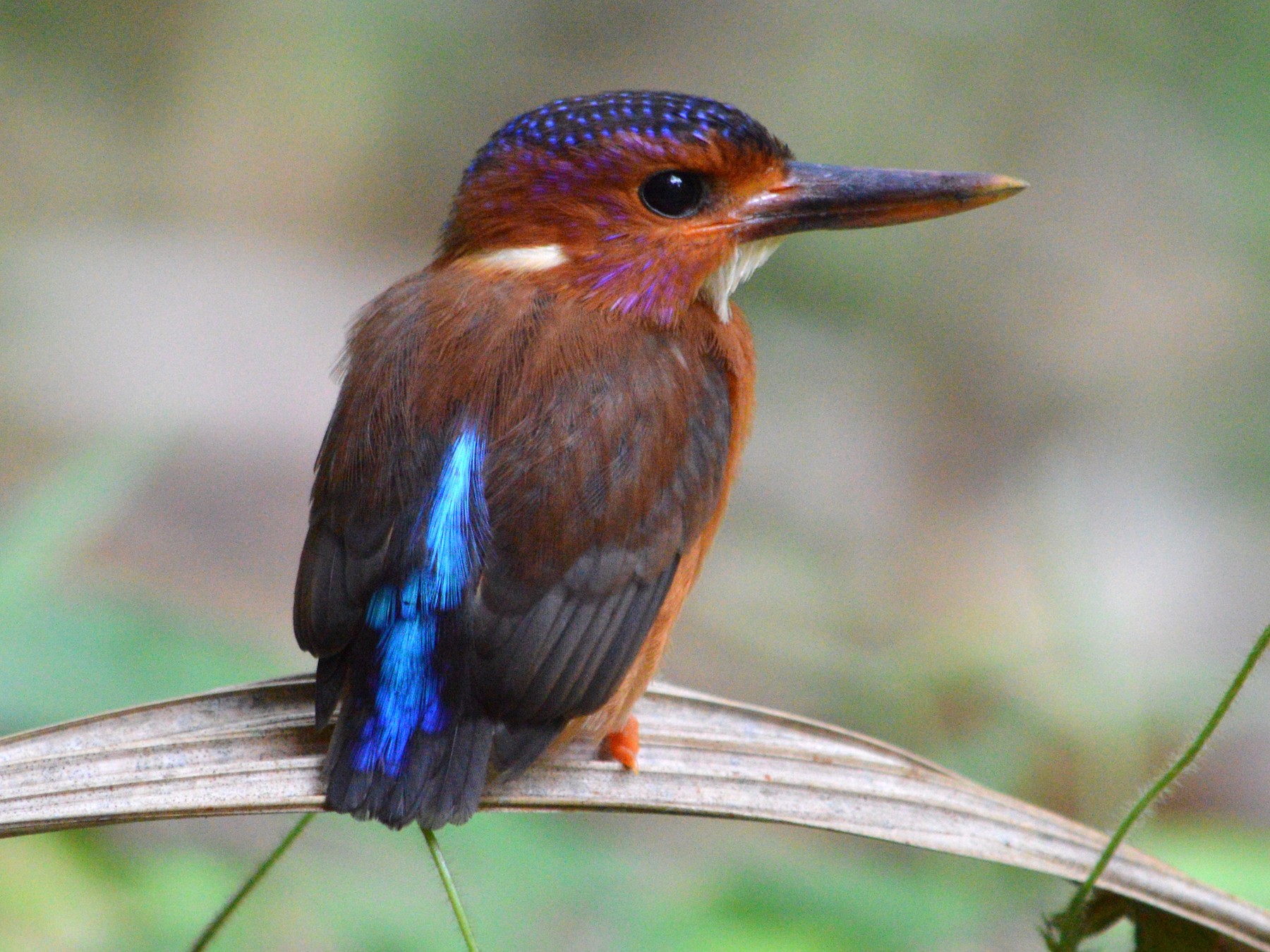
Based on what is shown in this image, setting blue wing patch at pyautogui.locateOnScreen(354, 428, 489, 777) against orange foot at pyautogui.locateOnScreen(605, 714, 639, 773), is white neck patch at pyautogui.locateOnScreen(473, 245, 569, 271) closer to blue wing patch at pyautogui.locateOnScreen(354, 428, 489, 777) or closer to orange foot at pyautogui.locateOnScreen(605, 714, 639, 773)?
blue wing patch at pyautogui.locateOnScreen(354, 428, 489, 777)

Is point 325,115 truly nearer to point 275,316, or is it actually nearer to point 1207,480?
point 275,316

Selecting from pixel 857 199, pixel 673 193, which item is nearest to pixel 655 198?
pixel 673 193

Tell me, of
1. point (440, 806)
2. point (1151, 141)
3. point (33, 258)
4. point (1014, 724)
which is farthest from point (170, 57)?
point (440, 806)

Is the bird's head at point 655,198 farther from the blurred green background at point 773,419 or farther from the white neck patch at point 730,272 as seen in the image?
the blurred green background at point 773,419

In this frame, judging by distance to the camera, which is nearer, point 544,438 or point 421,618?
point 421,618

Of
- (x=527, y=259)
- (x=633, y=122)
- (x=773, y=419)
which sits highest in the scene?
(x=633, y=122)

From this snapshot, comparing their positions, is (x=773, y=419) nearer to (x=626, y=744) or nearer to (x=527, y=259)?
(x=527, y=259)
